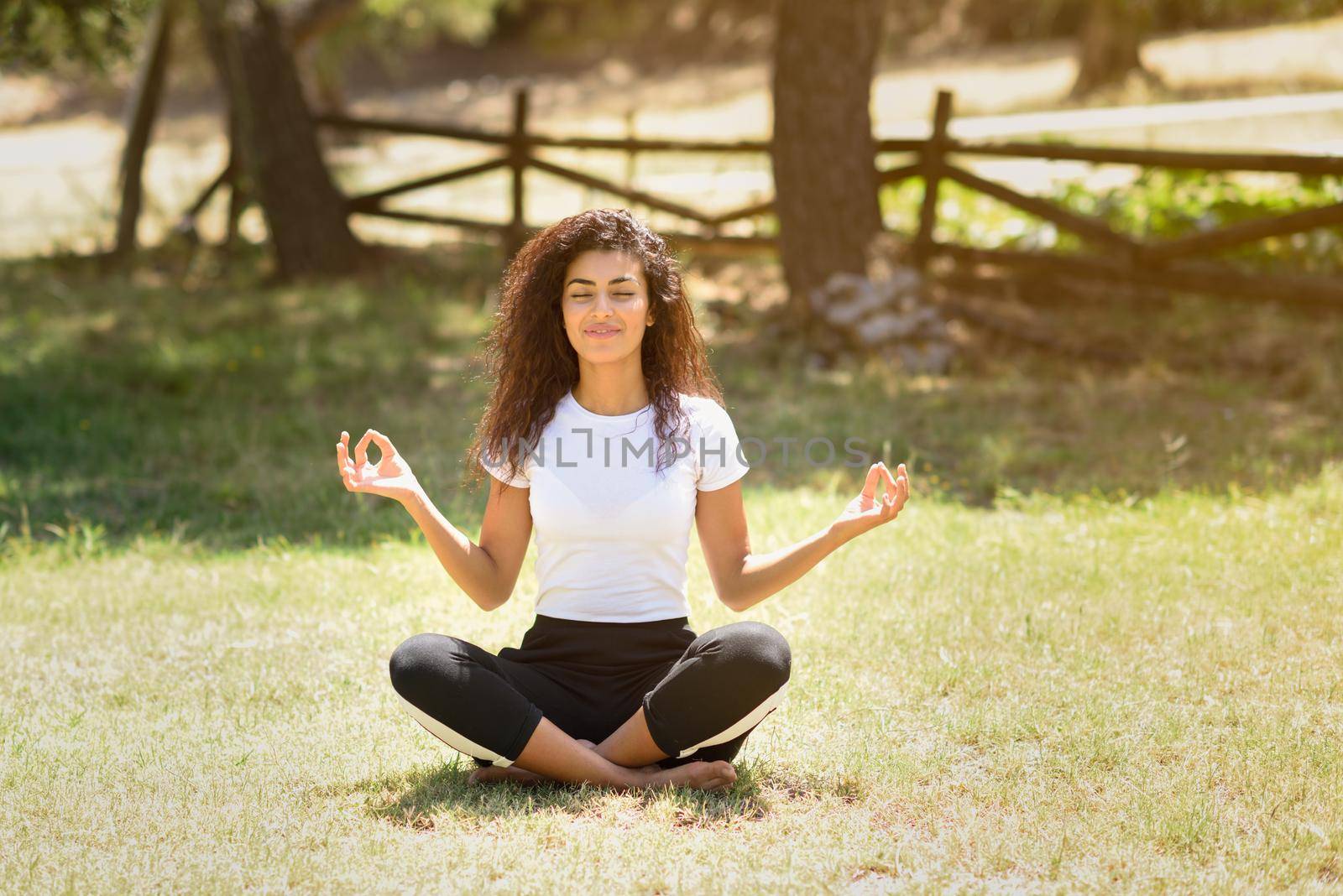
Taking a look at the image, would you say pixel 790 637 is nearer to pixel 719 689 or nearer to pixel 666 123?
pixel 719 689

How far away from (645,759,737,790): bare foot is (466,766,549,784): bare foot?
0.31m

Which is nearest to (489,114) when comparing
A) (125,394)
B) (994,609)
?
(125,394)

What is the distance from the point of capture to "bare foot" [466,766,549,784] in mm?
3615

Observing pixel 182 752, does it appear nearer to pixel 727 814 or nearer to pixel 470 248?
pixel 727 814

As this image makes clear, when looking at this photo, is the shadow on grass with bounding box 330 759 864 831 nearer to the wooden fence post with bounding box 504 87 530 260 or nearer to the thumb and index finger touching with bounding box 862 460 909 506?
the thumb and index finger touching with bounding box 862 460 909 506

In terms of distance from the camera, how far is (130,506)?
21.7 ft

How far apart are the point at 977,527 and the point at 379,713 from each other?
2880 millimetres

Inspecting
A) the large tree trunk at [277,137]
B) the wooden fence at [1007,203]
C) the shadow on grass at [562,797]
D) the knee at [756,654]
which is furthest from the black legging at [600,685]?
the large tree trunk at [277,137]

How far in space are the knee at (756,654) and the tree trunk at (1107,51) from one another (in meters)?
21.4

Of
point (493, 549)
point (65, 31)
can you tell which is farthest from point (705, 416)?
point (65, 31)

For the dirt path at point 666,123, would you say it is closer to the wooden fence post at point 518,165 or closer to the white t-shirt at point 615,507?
the wooden fence post at point 518,165

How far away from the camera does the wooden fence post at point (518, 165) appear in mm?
11734

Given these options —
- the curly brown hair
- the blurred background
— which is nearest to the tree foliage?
the blurred background

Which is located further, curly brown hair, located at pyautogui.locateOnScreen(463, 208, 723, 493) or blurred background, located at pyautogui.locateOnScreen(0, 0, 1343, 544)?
blurred background, located at pyautogui.locateOnScreen(0, 0, 1343, 544)
